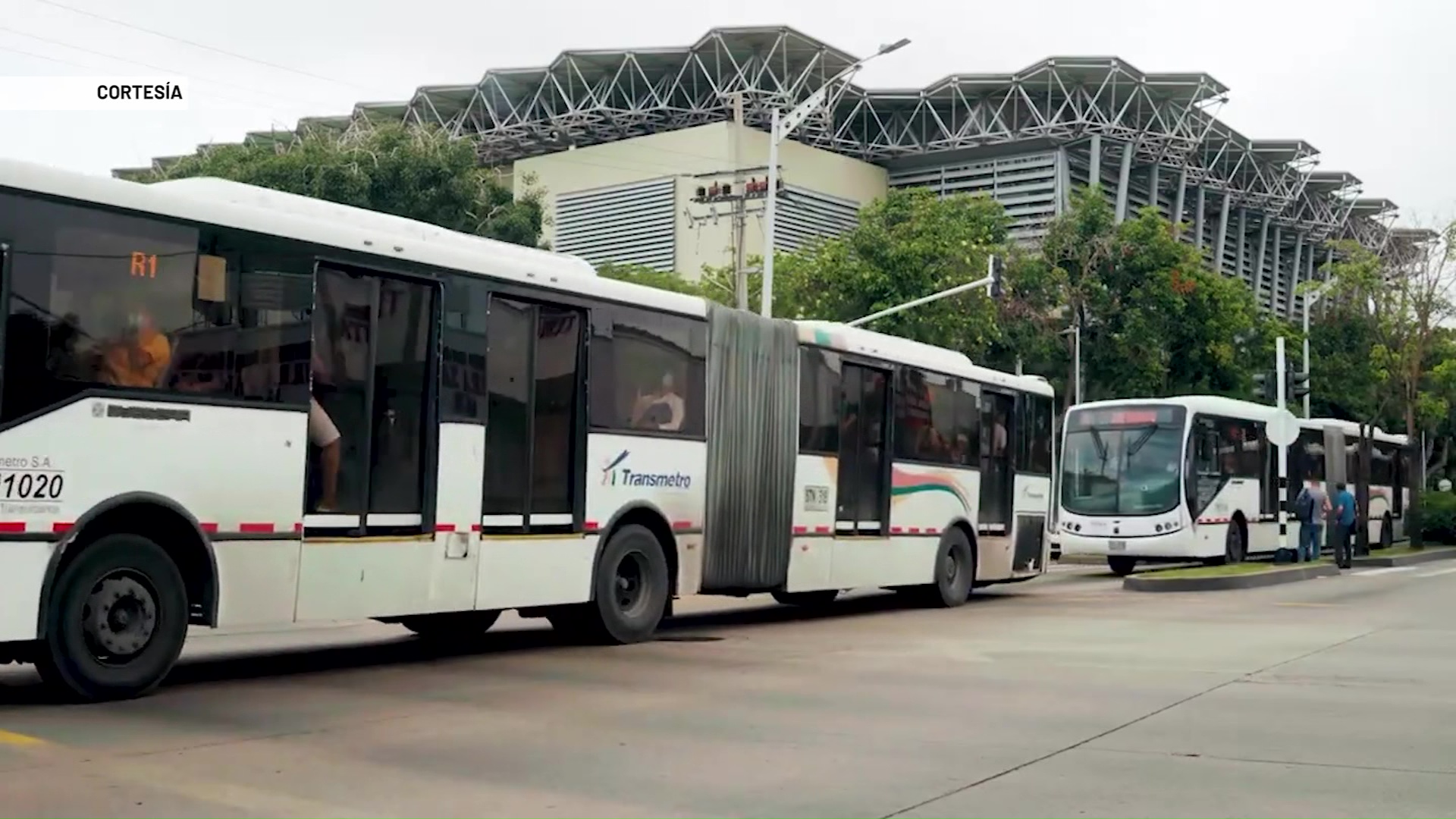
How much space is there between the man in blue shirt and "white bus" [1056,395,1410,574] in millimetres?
1516

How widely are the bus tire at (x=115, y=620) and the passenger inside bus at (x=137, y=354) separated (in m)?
0.98

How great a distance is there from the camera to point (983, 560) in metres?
20.4

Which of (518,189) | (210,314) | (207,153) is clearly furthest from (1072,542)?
(518,189)

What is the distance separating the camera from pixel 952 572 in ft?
64.5

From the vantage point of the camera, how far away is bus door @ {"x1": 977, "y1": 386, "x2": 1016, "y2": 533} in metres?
20.3

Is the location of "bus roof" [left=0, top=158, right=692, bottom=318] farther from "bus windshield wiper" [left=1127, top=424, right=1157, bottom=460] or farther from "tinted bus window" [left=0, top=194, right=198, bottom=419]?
"bus windshield wiper" [left=1127, top=424, right=1157, bottom=460]

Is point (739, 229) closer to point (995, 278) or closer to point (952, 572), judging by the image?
point (995, 278)

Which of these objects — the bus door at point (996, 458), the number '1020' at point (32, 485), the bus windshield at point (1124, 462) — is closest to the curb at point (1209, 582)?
the bus windshield at point (1124, 462)

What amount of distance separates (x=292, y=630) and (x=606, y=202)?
46.8m

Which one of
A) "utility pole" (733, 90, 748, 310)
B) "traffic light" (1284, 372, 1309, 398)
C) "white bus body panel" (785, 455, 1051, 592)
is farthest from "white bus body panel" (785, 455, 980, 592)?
"traffic light" (1284, 372, 1309, 398)

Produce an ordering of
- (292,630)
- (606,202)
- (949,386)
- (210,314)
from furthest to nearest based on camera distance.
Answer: (606,202) → (949,386) → (292,630) → (210,314)

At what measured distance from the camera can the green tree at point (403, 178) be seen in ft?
122

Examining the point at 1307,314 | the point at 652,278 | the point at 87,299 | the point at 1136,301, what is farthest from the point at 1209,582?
the point at 1307,314

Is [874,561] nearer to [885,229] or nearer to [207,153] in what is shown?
[885,229]
